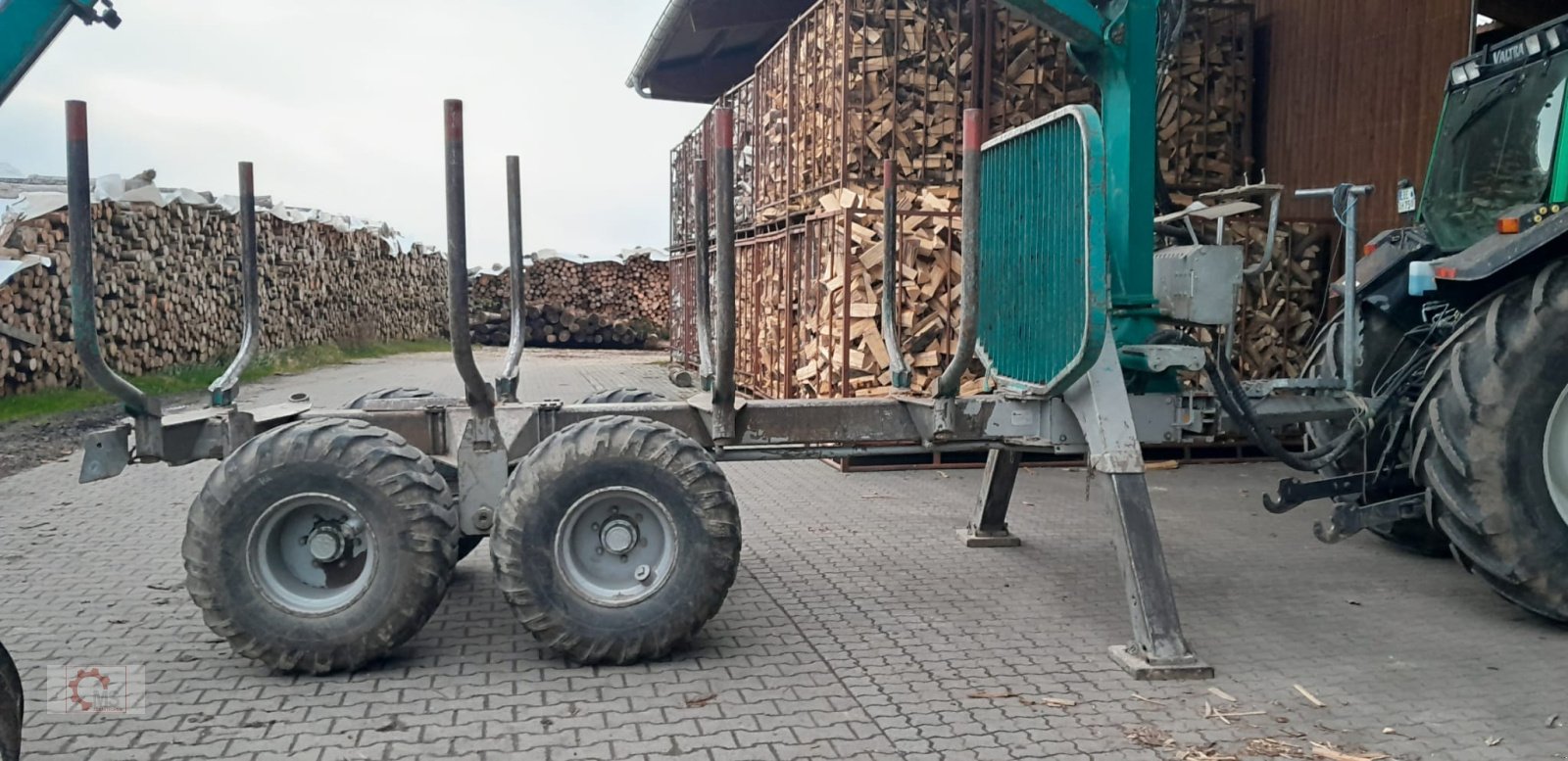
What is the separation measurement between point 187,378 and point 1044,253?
43.2ft

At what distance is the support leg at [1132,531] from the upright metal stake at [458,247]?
7.91 ft

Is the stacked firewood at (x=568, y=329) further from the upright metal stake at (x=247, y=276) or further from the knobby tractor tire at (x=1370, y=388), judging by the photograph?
the upright metal stake at (x=247, y=276)

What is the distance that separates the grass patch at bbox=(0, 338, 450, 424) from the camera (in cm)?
1110

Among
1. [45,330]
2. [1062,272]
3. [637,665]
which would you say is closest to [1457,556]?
Answer: [1062,272]

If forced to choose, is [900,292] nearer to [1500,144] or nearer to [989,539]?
[989,539]

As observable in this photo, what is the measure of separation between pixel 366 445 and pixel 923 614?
2424mm

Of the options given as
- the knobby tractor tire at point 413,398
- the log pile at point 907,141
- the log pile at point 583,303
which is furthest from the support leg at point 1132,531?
the log pile at point 583,303

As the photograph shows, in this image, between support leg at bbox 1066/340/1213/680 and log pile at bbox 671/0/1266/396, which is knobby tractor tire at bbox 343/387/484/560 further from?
log pile at bbox 671/0/1266/396

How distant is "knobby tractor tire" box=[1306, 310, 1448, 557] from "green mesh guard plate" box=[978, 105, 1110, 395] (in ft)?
6.30

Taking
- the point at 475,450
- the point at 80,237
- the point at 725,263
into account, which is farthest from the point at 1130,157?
the point at 80,237

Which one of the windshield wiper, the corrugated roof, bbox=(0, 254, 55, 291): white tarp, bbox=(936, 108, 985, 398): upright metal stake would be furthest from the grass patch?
the windshield wiper

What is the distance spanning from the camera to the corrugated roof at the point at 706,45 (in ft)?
48.7

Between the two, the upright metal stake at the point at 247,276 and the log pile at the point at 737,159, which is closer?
the upright metal stake at the point at 247,276

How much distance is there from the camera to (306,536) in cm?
425
